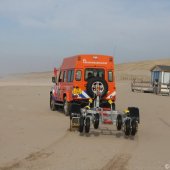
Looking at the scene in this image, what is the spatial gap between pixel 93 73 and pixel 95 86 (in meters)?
1.65

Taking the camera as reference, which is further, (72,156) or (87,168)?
(72,156)

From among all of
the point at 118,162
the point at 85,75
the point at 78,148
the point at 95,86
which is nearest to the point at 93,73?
the point at 85,75

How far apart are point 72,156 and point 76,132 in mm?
3564

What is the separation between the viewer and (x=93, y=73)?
17.2 meters

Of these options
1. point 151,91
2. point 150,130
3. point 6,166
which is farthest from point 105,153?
point 151,91

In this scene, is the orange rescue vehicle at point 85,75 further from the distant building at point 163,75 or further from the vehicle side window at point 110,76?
the distant building at point 163,75

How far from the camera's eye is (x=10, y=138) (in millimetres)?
11328

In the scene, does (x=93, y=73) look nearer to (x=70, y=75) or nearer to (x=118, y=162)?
(x=70, y=75)

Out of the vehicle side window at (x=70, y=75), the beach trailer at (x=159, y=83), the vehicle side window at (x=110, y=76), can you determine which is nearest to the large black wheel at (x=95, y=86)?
the vehicle side window at (x=110, y=76)

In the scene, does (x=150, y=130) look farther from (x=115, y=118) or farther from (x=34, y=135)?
(x=34, y=135)

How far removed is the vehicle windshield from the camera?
17.1 metres

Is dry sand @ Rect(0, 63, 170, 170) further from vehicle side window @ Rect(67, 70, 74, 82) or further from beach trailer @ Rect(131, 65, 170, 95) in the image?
beach trailer @ Rect(131, 65, 170, 95)

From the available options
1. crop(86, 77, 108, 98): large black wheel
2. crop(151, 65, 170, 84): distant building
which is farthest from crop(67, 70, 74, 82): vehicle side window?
crop(151, 65, 170, 84): distant building

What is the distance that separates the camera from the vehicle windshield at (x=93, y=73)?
1711cm
